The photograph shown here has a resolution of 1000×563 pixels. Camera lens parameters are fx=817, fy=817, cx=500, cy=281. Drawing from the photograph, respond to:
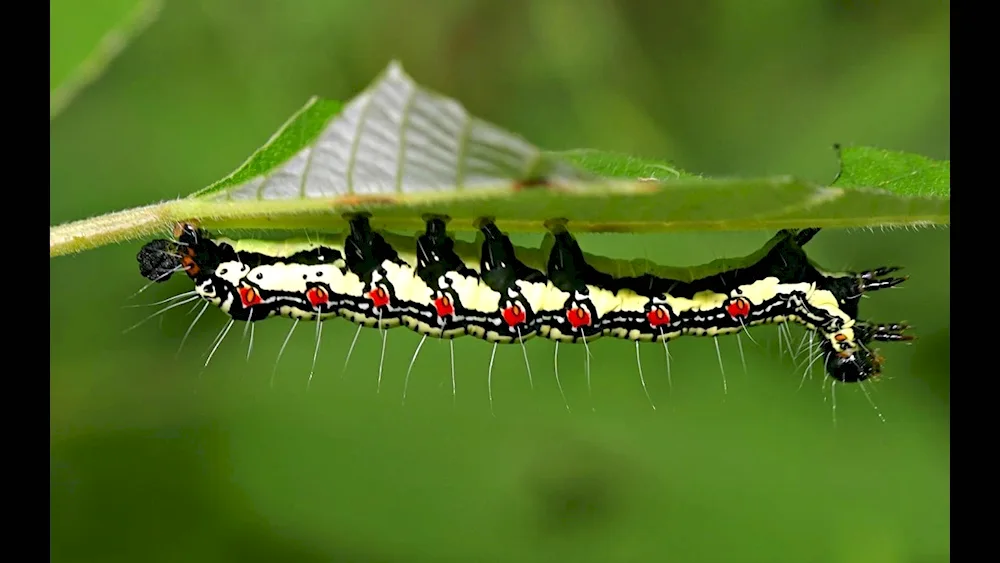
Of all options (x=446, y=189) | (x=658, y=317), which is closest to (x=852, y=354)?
(x=658, y=317)

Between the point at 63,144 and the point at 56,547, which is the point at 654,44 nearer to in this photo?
the point at 63,144

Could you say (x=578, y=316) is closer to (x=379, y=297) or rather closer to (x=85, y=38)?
(x=379, y=297)

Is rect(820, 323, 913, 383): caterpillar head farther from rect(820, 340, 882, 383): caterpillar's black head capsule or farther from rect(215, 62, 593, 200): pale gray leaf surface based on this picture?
rect(215, 62, 593, 200): pale gray leaf surface

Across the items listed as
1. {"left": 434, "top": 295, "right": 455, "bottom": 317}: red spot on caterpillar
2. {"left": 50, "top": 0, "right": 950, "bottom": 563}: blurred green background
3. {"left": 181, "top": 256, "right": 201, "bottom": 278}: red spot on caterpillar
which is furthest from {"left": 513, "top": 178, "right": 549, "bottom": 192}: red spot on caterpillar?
{"left": 50, "top": 0, "right": 950, "bottom": 563}: blurred green background

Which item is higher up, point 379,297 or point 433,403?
point 379,297

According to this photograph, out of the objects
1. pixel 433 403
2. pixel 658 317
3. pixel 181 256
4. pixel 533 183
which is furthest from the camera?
pixel 433 403

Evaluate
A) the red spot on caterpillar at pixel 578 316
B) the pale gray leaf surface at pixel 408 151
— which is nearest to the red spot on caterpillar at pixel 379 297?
the red spot on caterpillar at pixel 578 316
